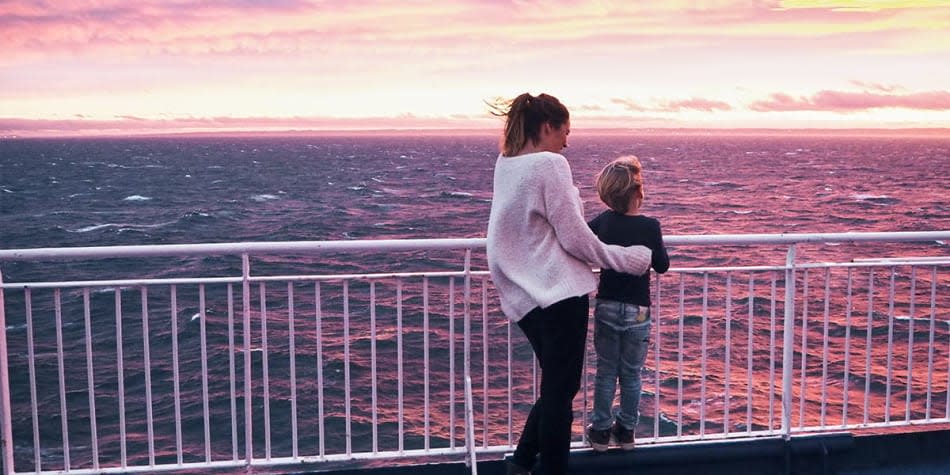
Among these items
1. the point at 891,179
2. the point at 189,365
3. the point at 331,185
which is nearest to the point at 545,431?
the point at 189,365

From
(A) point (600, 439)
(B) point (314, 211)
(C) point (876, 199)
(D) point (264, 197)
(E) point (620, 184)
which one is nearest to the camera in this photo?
(E) point (620, 184)

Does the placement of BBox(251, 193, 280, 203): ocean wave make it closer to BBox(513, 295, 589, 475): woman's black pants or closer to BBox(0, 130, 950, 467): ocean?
BBox(0, 130, 950, 467): ocean

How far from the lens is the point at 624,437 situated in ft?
13.0

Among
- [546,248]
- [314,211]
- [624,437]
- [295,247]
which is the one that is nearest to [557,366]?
[546,248]

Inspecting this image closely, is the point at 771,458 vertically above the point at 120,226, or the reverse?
the point at 771,458

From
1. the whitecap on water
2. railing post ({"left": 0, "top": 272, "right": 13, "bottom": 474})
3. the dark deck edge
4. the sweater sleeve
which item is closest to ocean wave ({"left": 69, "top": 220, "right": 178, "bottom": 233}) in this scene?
the whitecap on water

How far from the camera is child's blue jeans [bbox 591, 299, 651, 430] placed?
12.0 feet

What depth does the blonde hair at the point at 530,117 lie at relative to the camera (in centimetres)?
319

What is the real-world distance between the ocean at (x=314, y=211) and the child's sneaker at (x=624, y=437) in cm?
1729

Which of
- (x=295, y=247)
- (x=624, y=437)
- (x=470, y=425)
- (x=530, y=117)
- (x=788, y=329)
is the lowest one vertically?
(x=624, y=437)

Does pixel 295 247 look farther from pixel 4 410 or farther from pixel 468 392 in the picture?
pixel 4 410

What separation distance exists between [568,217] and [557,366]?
531mm

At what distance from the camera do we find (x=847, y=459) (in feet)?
13.7

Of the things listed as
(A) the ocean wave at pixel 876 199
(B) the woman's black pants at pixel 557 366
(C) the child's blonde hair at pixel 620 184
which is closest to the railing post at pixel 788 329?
(C) the child's blonde hair at pixel 620 184
